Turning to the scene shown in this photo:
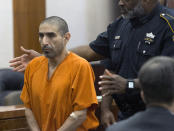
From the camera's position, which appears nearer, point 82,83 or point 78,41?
point 82,83

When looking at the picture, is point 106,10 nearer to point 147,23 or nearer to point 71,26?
point 71,26

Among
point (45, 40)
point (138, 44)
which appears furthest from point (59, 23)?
point (138, 44)

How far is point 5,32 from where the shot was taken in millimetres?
3506

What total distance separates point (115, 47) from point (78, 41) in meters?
1.64

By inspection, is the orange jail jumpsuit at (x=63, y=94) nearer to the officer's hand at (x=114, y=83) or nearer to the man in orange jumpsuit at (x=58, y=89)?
the man in orange jumpsuit at (x=58, y=89)

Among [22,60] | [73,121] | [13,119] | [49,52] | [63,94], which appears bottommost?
[13,119]

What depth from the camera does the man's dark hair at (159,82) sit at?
1499 millimetres

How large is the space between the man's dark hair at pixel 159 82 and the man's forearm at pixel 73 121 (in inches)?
36.0

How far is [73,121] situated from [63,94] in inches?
6.2

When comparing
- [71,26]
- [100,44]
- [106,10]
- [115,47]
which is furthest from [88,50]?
[106,10]

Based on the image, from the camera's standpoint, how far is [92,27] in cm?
417

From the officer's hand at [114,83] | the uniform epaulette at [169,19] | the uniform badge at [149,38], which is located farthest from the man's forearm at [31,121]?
the uniform epaulette at [169,19]

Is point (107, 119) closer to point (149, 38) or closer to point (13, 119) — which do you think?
point (149, 38)

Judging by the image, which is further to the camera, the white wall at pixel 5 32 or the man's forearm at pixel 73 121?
the white wall at pixel 5 32
